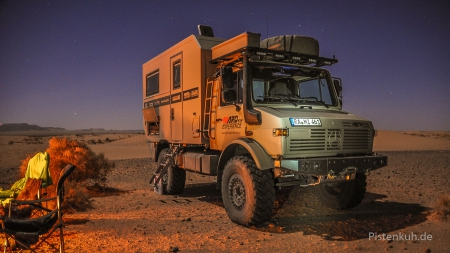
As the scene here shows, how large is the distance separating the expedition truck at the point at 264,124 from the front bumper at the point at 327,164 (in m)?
0.02

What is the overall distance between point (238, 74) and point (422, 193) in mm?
6597

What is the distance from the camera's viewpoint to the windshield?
735 centimetres

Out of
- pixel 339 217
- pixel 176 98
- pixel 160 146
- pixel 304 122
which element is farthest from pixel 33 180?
pixel 160 146

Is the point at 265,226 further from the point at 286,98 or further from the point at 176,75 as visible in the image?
the point at 176,75

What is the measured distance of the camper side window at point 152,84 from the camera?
11602 mm

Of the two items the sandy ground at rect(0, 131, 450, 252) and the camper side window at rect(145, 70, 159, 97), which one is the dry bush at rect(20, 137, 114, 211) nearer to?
the sandy ground at rect(0, 131, 450, 252)

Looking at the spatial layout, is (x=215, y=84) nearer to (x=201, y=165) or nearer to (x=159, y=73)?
(x=201, y=165)

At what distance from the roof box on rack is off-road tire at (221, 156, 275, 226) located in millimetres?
2500

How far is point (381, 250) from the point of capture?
550cm

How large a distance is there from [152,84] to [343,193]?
690 cm

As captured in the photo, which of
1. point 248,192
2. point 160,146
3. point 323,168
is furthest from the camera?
point 160,146

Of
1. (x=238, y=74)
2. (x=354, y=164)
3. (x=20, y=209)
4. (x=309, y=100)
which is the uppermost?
(x=238, y=74)

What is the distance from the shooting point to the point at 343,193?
26.7ft

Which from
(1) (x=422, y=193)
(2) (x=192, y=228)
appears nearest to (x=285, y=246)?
(2) (x=192, y=228)
